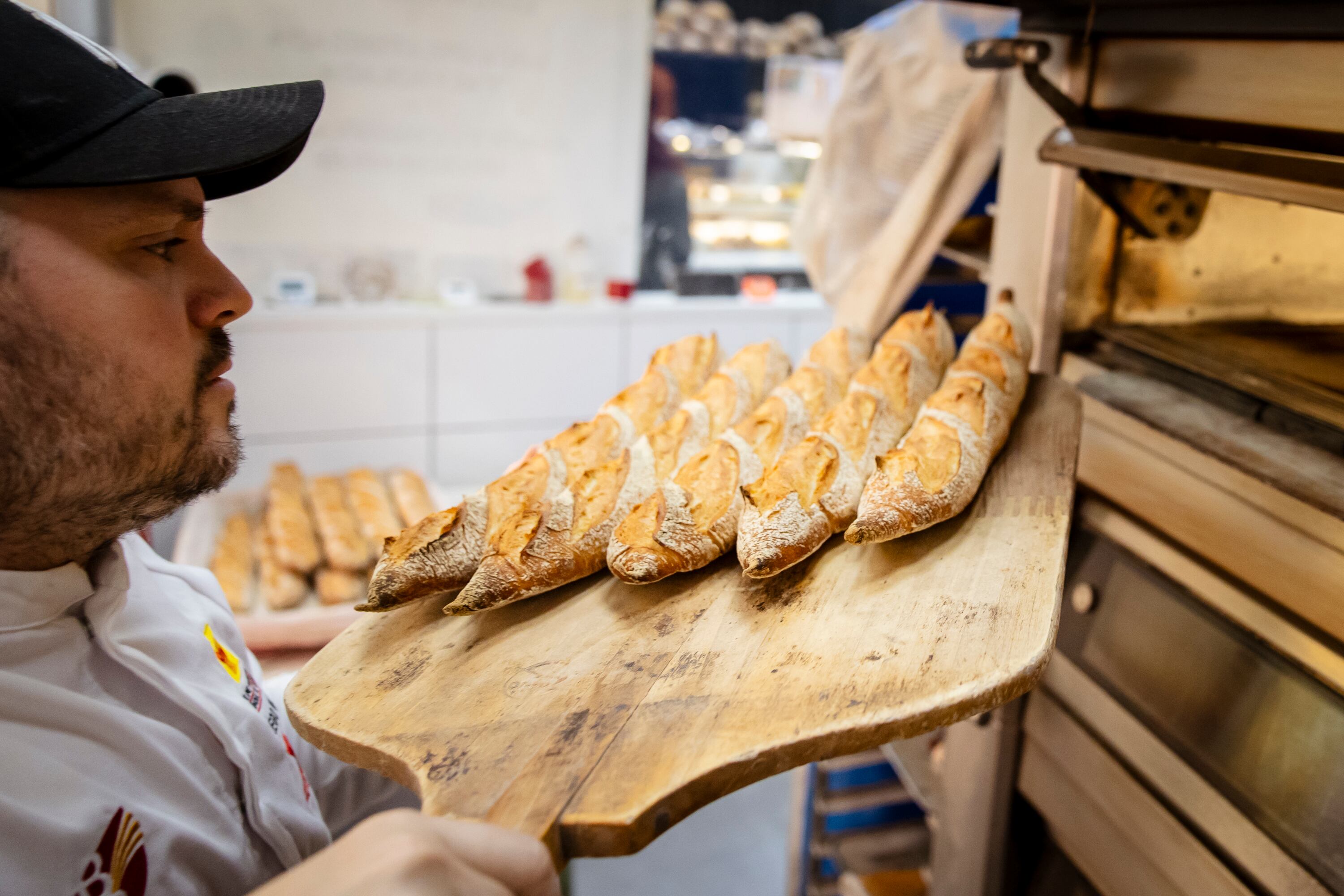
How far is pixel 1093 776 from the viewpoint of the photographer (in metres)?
1.61

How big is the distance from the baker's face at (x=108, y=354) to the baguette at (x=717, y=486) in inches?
19.0

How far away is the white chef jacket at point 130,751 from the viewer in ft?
2.92

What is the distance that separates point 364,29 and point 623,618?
138 inches

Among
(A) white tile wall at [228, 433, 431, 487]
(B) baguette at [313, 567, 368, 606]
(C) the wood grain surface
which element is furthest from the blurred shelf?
(A) white tile wall at [228, 433, 431, 487]

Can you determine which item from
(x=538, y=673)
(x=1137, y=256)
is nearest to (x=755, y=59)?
(x=1137, y=256)

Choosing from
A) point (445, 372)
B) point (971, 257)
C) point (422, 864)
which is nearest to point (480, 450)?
point (445, 372)

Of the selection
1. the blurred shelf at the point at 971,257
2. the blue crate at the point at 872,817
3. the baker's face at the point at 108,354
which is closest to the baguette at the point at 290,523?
the blue crate at the point at 872,817

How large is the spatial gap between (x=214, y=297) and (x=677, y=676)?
0.63 meters

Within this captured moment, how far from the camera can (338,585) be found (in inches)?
101

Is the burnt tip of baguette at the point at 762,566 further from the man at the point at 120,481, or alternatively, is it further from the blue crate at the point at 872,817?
the blue crate at the point at 872,817

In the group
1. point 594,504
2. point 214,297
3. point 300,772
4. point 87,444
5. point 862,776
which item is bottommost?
point 862,776

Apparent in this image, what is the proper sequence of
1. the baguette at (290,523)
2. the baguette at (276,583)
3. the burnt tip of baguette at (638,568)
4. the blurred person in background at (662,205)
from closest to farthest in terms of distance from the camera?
the burnt tip of baguette at (638,568), the baguette at (276,583), the baguette at (290,523), the blurred person in background at (662,205)

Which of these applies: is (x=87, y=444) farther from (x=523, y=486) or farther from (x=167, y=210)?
(x=523, y=486)

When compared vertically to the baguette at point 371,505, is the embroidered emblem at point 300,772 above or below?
above
